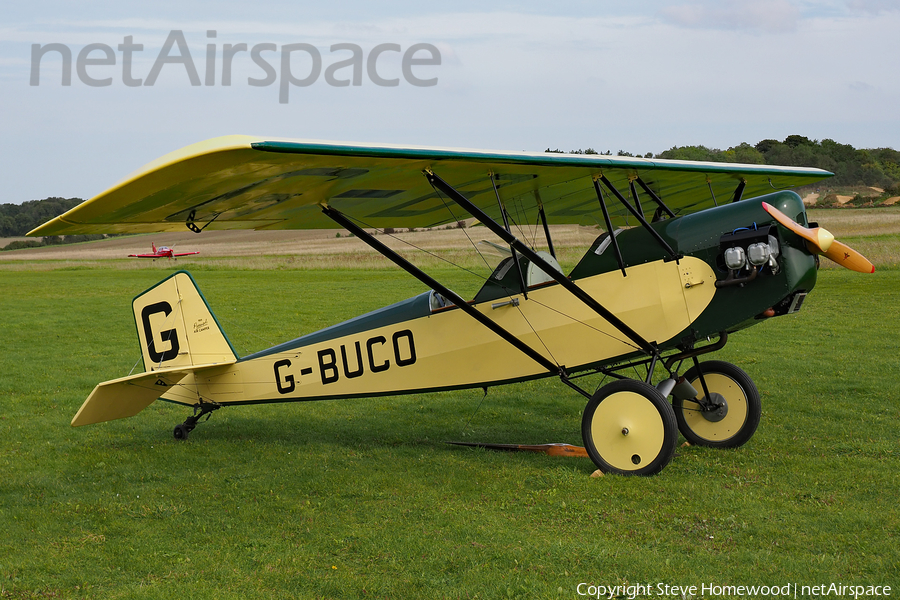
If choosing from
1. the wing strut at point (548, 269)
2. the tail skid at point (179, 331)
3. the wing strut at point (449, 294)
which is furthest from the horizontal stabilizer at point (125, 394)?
the wing strut at point (548, 269)

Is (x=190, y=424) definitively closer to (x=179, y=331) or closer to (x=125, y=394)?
(x=179, y=331)

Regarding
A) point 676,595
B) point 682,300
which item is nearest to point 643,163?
point 682,300

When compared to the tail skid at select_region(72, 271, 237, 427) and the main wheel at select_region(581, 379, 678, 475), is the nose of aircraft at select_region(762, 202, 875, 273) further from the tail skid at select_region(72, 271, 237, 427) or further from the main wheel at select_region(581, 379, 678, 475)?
the tail skid at select_region(72, 271, 237, 427)

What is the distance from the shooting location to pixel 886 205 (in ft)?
190

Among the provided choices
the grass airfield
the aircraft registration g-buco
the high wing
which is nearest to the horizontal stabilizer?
the aircraft registration g-buco

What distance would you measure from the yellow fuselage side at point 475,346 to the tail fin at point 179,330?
218 millimetres

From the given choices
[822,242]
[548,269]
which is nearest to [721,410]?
[822,242]

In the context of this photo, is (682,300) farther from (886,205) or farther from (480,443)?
(886,205)

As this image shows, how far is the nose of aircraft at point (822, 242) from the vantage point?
5.73m

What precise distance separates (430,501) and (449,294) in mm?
1770

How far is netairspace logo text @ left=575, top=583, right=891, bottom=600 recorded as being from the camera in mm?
3965

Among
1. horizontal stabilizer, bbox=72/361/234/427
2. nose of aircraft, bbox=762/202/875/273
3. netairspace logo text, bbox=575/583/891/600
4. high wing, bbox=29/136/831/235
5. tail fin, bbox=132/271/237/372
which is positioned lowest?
netairspace logo text, bbox=575/583/891/600

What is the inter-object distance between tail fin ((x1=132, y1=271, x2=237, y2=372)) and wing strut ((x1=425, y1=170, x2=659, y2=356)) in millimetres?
3612

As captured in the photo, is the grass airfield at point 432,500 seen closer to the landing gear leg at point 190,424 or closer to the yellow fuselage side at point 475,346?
the landing gear leg at point 190,424
